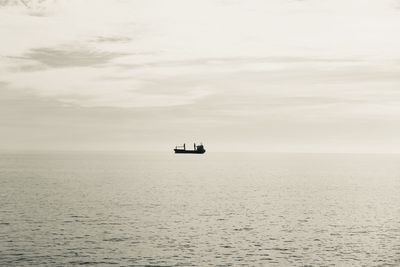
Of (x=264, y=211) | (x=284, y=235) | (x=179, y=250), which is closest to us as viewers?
(x=179, y=250)

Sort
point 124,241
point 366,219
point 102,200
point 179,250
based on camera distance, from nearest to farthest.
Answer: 1. point 179,250
2. point 124,241
3. point 366,219
4. point 102,200

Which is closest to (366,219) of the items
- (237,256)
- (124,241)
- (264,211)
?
(264,211)

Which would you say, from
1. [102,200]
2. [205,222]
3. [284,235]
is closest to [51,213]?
[102,200]

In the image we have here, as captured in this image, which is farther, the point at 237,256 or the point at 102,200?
the point at 102,200

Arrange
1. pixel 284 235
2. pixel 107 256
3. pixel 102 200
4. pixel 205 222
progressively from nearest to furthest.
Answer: pixel 107 256 → pixel 284 235 → pixel 205 222 → pixel 102 200

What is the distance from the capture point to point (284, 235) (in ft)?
273

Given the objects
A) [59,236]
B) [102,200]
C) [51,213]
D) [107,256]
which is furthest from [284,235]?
[102,200]

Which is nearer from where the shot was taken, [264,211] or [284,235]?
[284,235]

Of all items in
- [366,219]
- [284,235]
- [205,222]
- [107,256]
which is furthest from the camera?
[366,219]

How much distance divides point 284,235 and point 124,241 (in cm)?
2639

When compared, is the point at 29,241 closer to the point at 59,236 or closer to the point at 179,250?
the point at 59,236

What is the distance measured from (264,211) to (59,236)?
49.0m

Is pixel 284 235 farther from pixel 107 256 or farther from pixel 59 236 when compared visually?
pixel 59 236

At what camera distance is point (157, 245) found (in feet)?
242
